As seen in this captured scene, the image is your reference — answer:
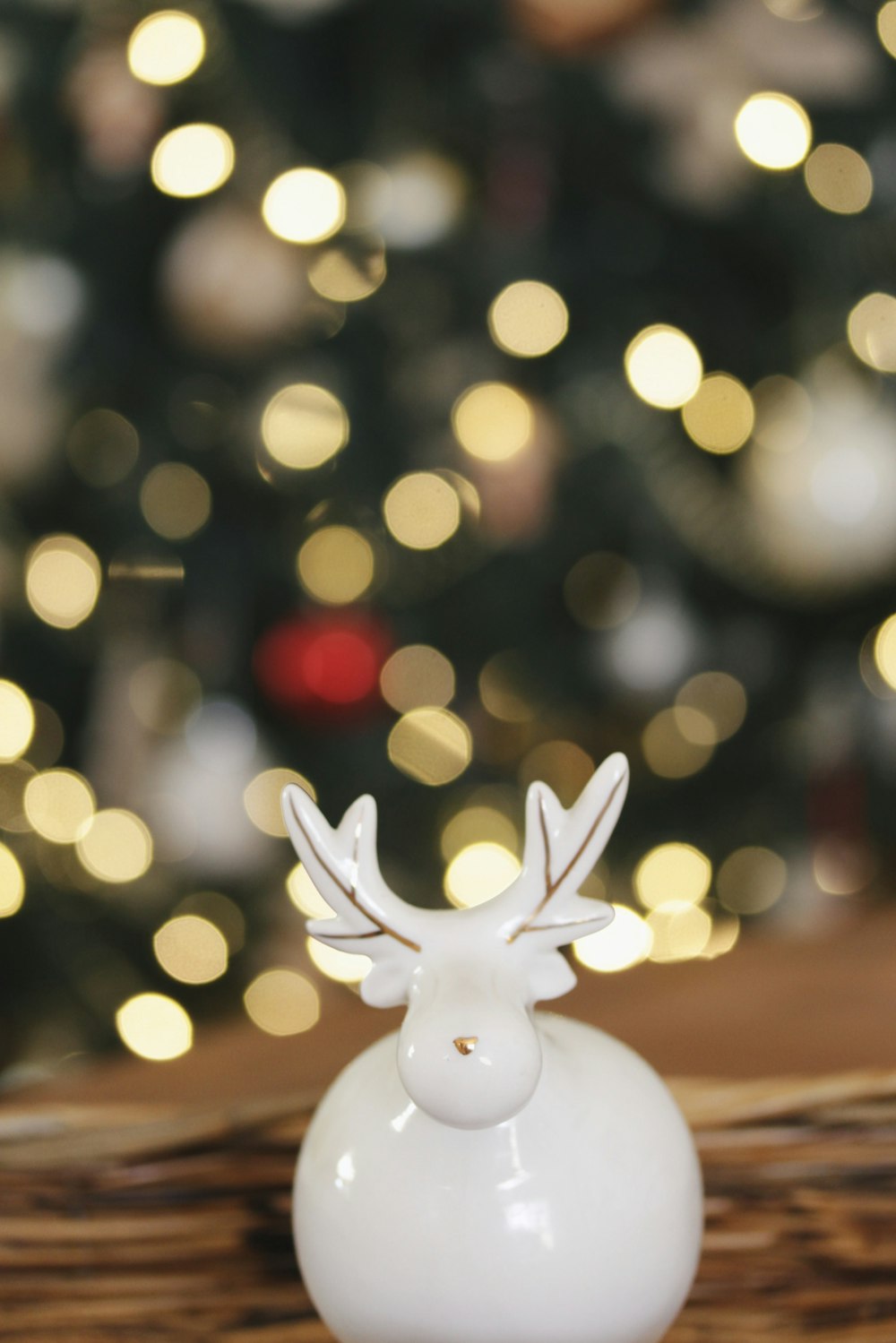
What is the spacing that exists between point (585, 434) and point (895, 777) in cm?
52

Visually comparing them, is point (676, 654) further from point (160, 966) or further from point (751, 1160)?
point (751, 1160)

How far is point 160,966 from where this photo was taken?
1.35 meters

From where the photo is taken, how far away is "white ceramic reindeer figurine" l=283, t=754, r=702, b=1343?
0.34 meters

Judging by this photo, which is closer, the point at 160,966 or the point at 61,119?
the point at 61,119

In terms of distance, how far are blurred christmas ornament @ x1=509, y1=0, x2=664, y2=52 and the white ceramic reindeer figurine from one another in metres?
0.98

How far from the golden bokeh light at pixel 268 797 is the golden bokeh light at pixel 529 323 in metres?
0.47

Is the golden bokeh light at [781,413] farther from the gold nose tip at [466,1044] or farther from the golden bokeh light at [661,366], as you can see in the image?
the gold nose tip at [466,1044]

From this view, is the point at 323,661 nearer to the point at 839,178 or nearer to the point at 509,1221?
the point at 839,178

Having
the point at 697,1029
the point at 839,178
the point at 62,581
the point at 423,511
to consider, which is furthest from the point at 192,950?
the point at 839,178

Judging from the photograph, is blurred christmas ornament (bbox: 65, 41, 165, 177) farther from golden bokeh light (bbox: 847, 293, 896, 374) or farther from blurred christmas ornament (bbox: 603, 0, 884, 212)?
golden bokeh light (bbox: 847, 293, 896, 374)

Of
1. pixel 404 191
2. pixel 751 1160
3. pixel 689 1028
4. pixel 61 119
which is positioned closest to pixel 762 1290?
pixel 751 1160

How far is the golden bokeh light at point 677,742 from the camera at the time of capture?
53.3 inches

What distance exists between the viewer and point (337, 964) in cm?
143

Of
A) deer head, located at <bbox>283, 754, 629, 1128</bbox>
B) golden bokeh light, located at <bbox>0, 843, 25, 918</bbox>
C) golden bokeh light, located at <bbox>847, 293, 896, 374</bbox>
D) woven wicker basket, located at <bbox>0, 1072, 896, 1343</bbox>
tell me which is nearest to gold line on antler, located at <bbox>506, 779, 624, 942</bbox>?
deer head, located at <bbox>283, 754, 629, 1128</bbox>
